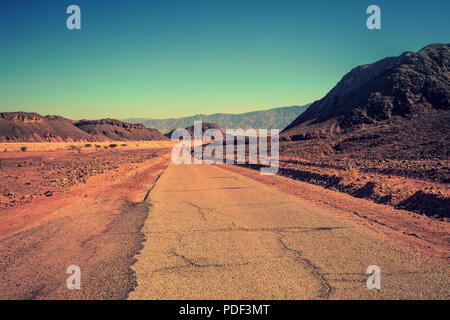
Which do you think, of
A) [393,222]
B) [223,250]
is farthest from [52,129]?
[393,222]

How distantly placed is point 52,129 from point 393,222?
404ft

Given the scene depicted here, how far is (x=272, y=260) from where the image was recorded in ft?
16.2

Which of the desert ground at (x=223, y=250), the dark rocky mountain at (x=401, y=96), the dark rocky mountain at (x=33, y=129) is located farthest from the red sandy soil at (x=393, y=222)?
the dark rocky mountain at (x=33, y=129)

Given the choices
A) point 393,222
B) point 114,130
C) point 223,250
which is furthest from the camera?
point 114,130

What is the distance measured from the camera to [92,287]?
411 centimetres

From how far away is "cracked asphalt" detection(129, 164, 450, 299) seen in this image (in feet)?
12.8

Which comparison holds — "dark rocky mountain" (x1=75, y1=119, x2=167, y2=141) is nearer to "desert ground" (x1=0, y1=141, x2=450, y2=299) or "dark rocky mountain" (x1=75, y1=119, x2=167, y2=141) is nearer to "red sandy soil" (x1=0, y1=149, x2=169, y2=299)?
"red sandy soil" (x1=0, y1=149, x2=169, y2=299)

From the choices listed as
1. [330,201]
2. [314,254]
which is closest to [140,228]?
[314,254]

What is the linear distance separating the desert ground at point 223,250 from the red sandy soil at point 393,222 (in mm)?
28

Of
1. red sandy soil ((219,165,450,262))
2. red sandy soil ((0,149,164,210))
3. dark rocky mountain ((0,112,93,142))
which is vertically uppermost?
dark rocky mountain ((0,112,93,142))

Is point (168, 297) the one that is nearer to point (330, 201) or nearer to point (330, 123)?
point (330, 201)

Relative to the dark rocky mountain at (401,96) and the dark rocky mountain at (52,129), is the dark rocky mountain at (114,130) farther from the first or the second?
the dark rocky mountain at (401,96)

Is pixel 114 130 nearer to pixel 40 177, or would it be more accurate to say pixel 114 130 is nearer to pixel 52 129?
pixel 52 129

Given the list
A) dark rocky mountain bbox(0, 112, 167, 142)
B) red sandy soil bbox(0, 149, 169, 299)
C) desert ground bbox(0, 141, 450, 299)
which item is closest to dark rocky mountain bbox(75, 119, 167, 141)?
dark rocky mountain bbox(0, 112, 167, 142)
